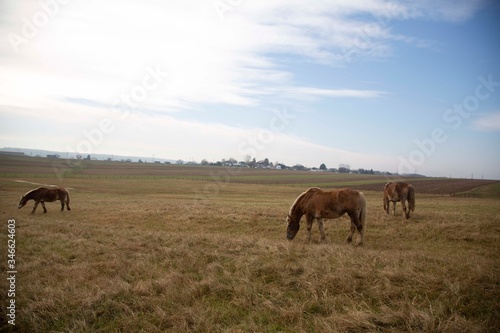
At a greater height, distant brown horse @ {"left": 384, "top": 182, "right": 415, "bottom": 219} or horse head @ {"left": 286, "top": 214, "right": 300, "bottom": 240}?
distant brown horse @ {"left": 384, "top": 182, "right": 415, "bottom": 219}

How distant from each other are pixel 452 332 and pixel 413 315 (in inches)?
21.9

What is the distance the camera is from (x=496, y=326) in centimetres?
487

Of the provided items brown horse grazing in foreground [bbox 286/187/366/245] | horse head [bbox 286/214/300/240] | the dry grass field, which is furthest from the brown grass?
horse head [bbox 286/214/300/240]

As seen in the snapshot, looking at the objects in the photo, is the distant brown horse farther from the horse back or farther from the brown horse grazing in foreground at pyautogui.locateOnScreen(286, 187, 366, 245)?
the horse back

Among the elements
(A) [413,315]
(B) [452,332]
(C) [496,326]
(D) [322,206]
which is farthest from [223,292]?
(D) [322,206]

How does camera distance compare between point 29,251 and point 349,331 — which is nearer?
point 349,331

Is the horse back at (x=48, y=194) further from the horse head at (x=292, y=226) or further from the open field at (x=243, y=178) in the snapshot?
the open field at (x=243, y=178)

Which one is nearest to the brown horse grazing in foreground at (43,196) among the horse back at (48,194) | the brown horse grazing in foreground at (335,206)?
the horse back at (48,194)

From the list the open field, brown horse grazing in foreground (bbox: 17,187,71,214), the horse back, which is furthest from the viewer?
the open field

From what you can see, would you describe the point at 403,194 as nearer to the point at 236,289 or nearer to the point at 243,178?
the point at 236,289

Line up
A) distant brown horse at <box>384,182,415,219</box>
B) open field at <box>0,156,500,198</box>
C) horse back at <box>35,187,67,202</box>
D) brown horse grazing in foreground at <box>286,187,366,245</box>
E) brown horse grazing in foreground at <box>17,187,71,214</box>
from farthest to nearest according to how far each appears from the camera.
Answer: open field at <box>0,156,500,198</box> < horse back at <box>35,187,67,202</box> < brown horse grazing in foreground at <box>17,187,71,214</box> < distant brown horse at <box>384,182,415,219</box> < brown horse grazing in foreground at <box>286,187,366,245</box>

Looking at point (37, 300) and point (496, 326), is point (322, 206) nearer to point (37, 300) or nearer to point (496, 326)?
point (496, 326)

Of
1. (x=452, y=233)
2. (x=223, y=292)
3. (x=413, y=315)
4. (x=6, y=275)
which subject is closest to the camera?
(x=413, y=315)

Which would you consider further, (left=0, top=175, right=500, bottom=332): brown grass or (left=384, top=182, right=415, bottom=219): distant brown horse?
(left=384, top=182, right=415, bottom=219): distant brown horse
